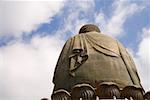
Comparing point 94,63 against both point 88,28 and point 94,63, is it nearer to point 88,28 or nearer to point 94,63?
point 94,63

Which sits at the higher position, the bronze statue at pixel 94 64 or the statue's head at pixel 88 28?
the statue's head at pixel 88 28

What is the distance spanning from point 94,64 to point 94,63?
5 centimetres

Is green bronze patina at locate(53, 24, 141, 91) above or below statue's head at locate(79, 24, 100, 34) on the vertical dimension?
below

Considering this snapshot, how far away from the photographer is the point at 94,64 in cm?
1650

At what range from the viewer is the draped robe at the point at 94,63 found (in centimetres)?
1619

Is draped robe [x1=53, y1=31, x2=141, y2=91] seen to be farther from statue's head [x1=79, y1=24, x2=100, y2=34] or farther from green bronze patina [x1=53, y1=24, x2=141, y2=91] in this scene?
statue's head [x1=79, y1=24, x2=100, y2=34]

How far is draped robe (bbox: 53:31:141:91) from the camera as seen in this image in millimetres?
16188

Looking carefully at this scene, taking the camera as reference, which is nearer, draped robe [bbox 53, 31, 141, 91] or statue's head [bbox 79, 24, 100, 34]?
draped robe [bbox 53, 31, 141, 91]

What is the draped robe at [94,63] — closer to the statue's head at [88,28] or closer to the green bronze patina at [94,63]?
the green bronze patina at [94,63]

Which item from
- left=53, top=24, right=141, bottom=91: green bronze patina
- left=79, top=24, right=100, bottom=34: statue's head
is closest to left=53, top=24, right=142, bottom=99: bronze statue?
left=53, top=24, right=141, bottom=91: green bronze patina

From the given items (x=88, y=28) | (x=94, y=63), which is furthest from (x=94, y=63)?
(x=88, y=28)

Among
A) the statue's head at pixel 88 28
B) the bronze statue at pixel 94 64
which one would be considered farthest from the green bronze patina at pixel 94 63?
the statue's head at pixel 88 28

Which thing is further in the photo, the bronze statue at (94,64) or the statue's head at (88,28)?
the statue's head at (88,28)

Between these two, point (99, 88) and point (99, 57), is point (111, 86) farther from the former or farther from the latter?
point (99, 57)
